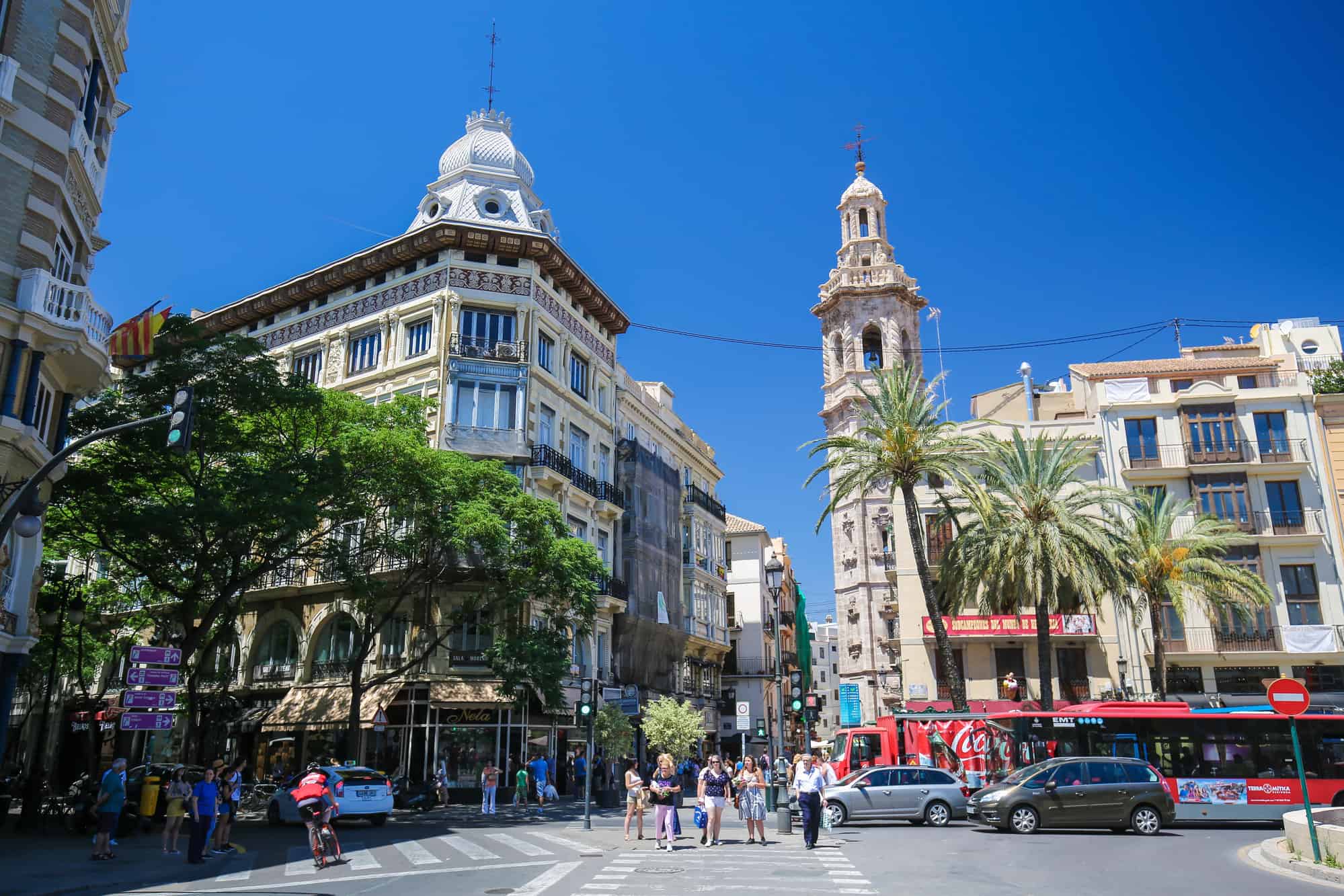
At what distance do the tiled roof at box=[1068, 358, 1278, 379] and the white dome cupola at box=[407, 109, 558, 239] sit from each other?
28159 mm

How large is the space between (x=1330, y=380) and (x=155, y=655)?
51.5m

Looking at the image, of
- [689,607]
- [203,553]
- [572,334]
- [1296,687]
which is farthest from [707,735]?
[1296,687]

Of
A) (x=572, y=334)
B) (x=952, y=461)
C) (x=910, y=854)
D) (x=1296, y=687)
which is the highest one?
(x=572, y=334)

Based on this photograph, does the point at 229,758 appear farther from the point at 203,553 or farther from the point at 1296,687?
the point at 1296,687

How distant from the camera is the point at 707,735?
54.0 m

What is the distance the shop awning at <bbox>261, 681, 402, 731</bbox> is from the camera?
108 ft

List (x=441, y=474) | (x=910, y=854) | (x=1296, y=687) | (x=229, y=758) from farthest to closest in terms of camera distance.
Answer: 1. (x=229, y=758)
2. (x=441, y=474)
3. (x=910, y=854)
4. (x=1296, y=687)

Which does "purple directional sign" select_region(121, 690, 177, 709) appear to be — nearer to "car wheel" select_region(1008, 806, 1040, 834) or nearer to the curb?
"car wheel" select_region(1008, 806, 1040, 834)

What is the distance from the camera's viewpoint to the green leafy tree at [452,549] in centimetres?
2828

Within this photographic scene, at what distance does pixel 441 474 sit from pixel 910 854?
715 inches

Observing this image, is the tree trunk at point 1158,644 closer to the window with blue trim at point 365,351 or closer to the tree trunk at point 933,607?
the tree trunk at point 933,607

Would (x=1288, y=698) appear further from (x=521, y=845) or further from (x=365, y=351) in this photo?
(x=365, y=351)

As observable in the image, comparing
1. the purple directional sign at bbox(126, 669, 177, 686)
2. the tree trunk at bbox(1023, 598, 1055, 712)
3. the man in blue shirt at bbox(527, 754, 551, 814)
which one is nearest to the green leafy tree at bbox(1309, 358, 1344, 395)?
the tree trunk at bbox(1023, 598, 1055, 712)

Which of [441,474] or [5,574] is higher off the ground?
[441,474]
